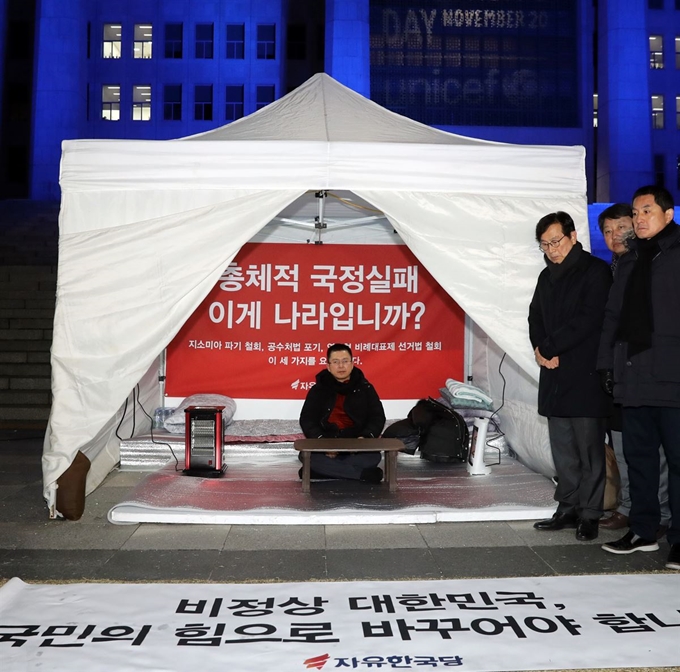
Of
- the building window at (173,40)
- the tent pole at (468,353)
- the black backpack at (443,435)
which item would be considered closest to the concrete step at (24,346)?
the tent pole at (468,353)

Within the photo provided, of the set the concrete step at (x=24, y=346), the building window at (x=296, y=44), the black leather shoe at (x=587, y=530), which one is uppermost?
the building window at (x=296, y=44)

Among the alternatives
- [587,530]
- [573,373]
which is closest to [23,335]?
[573,373]

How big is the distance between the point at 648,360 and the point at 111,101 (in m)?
30.1

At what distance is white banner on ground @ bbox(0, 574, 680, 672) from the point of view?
2521mm

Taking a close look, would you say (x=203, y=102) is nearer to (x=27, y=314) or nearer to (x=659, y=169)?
(x=659, y=169)

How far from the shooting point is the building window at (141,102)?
29.6m

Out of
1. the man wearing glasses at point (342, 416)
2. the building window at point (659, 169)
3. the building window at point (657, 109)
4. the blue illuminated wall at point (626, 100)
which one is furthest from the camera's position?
the building window at point (657, 109)

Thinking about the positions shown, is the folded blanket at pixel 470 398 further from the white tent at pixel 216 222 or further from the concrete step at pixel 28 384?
the concrete step at pixel 28 384

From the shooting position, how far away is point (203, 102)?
1171 inches

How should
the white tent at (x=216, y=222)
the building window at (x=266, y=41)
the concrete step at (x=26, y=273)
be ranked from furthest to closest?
the building window at (x=266, y=41) < the concrete step at (x=26, y=273) < the white tent at (x=216, y=222)

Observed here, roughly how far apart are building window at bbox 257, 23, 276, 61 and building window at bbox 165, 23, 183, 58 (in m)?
3.29

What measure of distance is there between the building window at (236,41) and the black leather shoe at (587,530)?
95.7 feet

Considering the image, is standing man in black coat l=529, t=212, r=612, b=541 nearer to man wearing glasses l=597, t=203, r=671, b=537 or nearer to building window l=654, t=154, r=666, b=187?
man wearing glasses l=597, t=203, r=671, b=537

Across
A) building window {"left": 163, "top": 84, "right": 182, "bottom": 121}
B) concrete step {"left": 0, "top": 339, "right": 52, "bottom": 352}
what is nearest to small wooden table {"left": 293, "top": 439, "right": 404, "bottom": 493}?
concrete step {"left": 0, "top": 339, "right": 52, "bottom": 352}
